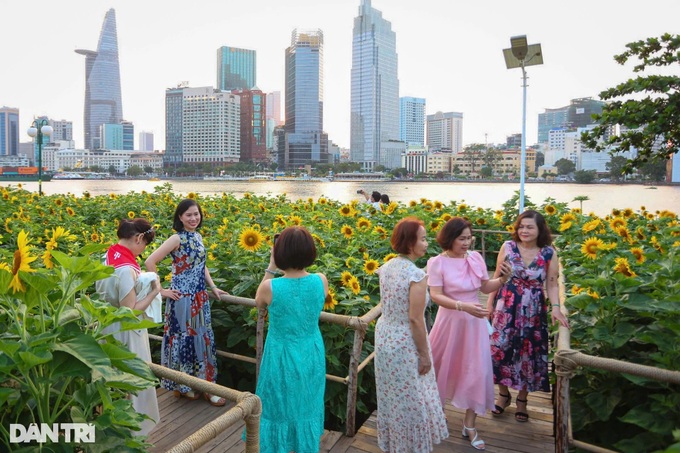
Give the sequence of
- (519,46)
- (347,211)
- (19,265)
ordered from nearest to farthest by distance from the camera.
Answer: (19,265)
(347,211)
(519,46)

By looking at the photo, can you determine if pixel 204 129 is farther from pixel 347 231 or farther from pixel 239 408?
pixel 239 408

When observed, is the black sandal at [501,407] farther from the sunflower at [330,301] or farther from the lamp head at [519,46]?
the lamp head at [519,46]

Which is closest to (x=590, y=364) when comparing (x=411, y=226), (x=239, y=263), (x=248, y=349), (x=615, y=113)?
(x=411, y=226)

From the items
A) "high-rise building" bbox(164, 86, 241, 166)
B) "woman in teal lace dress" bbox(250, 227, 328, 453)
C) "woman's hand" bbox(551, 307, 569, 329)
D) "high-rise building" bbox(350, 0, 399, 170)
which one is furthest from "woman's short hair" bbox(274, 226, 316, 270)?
"high-rise building" bbox(350, 0, 399, 170)

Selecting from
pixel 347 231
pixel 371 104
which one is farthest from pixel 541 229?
pixel 371 104

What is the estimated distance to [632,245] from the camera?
5.28 meters

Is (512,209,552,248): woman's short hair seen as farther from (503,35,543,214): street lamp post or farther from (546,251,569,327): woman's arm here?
(503,35,543,214): street lamp post

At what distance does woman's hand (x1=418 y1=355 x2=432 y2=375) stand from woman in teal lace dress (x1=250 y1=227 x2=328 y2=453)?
1.99 feet

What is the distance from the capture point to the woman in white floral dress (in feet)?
10.1

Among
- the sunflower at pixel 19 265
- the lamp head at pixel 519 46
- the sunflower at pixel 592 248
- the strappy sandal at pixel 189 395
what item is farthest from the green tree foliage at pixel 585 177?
the sunflower at pixel 19 265

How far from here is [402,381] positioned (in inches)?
124

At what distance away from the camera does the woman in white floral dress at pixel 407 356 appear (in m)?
3.09

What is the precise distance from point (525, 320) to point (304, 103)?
551 feet

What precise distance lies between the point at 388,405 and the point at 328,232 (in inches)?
153
